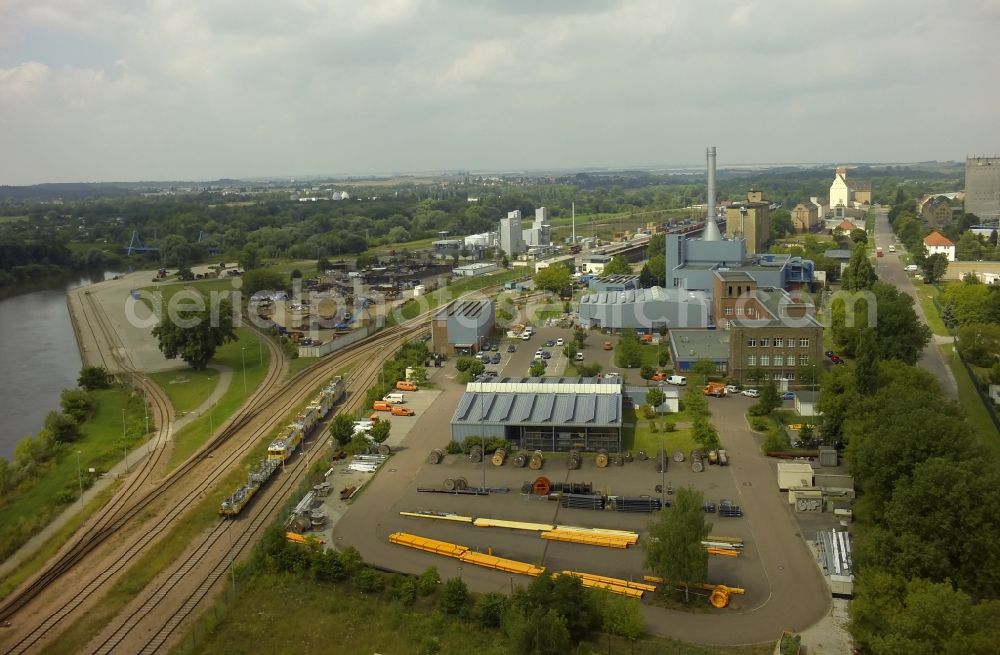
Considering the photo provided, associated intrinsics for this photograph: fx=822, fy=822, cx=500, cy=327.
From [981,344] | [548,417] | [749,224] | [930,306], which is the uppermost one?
[749,224]

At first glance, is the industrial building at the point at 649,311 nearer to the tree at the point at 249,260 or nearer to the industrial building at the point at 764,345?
the industrial building at the point at 764,345

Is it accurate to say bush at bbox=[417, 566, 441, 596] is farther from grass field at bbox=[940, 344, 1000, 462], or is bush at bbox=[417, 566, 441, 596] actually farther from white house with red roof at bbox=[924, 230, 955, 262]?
white house with red roof at bbox=[924, 230, 955, 262]

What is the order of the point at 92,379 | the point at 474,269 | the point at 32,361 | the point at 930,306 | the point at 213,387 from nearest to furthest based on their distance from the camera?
the point at 213,387
the point at 92,379
the point at 32,361
the point at 930,306
the point at 474,269

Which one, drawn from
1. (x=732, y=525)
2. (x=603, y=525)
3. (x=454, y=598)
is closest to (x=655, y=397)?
(x=732, y=525)

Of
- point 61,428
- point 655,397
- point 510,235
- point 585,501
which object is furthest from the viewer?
point 510,235

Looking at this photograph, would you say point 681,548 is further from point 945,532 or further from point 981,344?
point 981,344

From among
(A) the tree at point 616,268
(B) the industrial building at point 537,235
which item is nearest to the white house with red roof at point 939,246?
(A) the tree at point 616,268

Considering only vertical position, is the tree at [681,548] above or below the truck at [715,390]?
above

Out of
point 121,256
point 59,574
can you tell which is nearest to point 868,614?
point 59,574
